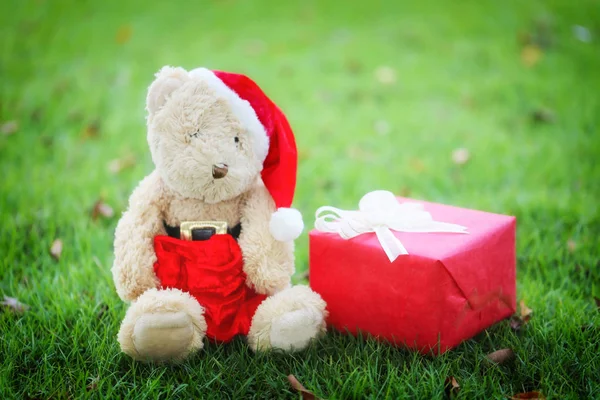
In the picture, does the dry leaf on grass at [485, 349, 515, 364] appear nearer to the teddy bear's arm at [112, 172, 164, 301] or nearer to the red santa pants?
the red santa pants

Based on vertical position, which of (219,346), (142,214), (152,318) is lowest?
(219,346)

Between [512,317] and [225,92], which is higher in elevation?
[225,92]

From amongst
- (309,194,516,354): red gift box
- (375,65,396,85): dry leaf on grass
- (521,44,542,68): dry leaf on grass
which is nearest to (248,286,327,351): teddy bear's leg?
(309,194,516,354): red gift box

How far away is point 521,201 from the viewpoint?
3.49 metres

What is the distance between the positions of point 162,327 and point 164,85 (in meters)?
0.77

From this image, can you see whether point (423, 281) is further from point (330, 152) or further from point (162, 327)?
point (330, 152)

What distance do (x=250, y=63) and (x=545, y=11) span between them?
9.52 ft

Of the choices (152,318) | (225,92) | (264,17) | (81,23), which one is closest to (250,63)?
(264,17)

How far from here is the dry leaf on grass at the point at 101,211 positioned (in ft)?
11.1

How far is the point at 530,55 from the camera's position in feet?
18.1

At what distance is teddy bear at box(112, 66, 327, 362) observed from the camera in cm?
216

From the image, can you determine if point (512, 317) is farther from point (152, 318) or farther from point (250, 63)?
point (250, 63)

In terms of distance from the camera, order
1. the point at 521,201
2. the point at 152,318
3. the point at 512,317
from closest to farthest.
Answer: the point at 152,318 → the point at 512,317 → the point at 521,201

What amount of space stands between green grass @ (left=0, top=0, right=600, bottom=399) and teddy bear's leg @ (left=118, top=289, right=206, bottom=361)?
0.20 feet
